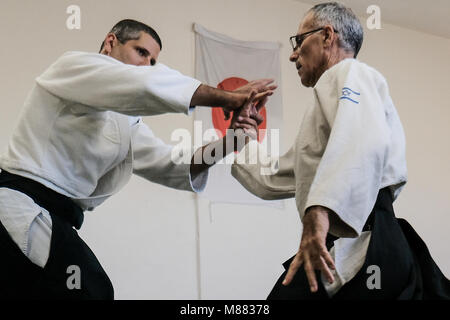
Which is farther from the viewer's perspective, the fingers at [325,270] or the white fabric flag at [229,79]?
the white fabric flag at [229,79]

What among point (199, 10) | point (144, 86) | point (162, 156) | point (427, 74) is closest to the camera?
point (144, 86)

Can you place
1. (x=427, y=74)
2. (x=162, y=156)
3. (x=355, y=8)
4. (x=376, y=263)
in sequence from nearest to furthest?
(x=376, y=263), (x=162, y=156), (x=355, y=8), (x=427, y=74)

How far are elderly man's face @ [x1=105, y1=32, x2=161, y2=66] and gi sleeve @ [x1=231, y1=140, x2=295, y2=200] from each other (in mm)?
638

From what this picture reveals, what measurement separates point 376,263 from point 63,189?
3.79 ft

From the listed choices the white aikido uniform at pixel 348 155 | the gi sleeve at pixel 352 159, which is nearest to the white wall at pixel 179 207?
the white aikido uniform at pixel 348 155

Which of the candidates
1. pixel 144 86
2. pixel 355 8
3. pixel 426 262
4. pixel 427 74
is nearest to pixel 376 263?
pixel 426 262

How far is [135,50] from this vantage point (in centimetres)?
274

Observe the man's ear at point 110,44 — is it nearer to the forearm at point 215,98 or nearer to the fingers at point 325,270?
the forearm at point 215,98

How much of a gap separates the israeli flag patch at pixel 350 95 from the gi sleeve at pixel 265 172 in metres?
0.44

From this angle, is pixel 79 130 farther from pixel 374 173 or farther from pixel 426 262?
pixel 426 262

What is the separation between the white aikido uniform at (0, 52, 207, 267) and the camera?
2.03 m

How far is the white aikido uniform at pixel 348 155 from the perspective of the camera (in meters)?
1.72

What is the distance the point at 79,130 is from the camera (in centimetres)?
226

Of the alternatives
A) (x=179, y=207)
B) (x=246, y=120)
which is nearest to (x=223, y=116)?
(x=179, y=207)
